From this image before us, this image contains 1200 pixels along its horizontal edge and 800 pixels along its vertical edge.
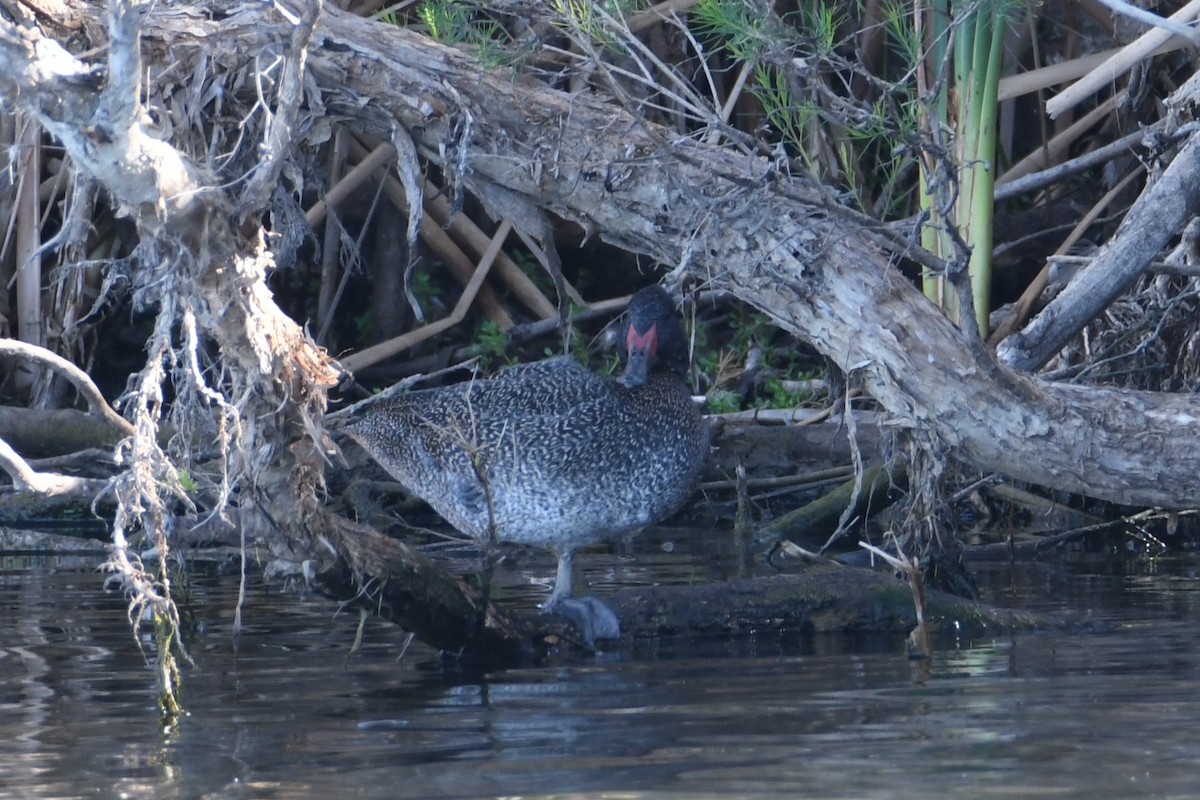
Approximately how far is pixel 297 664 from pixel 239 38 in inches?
91.9

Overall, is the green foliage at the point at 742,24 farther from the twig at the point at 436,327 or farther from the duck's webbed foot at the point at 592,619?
the twig at the point at 436,327

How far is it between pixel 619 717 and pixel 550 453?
1.68m

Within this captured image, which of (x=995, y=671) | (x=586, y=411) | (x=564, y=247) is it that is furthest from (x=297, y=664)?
(x=564, y=247)

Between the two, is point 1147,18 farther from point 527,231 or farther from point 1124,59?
point 527,231

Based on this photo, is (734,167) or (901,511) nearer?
(734,167)

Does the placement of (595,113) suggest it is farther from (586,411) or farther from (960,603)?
(960,603)

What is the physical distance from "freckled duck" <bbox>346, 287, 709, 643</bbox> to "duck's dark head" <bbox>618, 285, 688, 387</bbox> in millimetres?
301

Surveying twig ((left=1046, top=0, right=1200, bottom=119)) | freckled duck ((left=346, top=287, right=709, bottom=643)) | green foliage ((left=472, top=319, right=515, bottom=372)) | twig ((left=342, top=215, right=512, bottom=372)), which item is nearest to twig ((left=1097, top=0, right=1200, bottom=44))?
twig ((left=1046, top=0, right=1200, bottom=119))

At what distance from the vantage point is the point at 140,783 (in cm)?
372

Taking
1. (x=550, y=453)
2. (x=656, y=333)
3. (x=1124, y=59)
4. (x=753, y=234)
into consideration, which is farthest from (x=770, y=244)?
(x=1124, y=59)

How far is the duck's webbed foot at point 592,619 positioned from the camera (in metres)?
5.51

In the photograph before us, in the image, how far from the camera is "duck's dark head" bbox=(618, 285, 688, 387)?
6746 millimetres

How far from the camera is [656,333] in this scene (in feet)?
22.5

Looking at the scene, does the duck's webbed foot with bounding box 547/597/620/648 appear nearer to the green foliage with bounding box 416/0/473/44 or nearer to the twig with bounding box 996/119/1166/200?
the green foliage with bounding box 416/0/473/44
